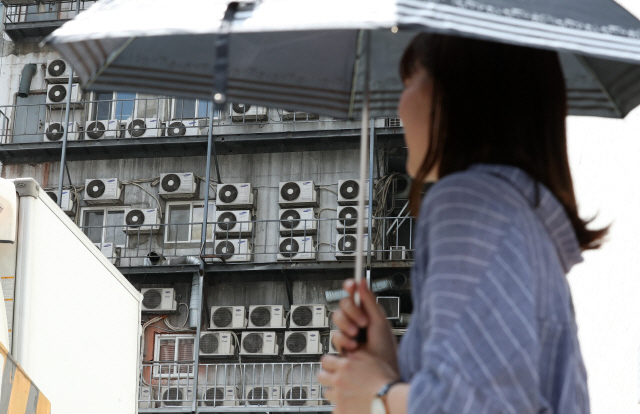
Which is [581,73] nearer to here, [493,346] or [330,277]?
[493,346]

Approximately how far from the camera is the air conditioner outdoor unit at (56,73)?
1992 cm

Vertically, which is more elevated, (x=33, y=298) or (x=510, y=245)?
(x=33, y=298)

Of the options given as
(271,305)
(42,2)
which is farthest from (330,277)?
(42,2)

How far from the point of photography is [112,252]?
1839 centimetres

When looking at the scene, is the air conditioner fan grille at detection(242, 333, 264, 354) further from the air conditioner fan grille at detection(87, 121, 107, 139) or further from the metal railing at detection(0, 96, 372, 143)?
the air conditioner fan grille at detection(87, 121, 107, 139)

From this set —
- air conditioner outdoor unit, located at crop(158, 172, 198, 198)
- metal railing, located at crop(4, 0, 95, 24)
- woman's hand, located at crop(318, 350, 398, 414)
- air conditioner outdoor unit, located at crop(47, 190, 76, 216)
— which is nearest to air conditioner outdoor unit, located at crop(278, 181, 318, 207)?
air conditioner outdoor unit, located at crop(158, 172, 198, 198)

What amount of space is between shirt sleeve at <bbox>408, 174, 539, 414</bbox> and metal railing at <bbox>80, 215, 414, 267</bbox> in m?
16.2

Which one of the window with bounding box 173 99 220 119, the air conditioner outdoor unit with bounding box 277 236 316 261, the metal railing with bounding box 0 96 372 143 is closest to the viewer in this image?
the air conditioner outdoor unit with bounding box 277 236 316 261

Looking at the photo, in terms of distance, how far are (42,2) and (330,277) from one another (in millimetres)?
8959

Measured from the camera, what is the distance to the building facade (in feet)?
57.9

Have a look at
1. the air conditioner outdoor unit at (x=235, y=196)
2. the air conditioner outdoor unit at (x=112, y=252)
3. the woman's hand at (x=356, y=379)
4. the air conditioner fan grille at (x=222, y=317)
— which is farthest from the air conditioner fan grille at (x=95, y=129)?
the woman's hand at (x=356, y=379)

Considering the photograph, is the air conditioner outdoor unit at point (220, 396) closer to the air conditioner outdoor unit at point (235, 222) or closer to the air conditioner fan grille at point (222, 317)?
the air conditioner fan grille at point (222, 317)

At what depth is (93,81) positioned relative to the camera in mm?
1961

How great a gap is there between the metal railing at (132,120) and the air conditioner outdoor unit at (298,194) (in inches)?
53.3
